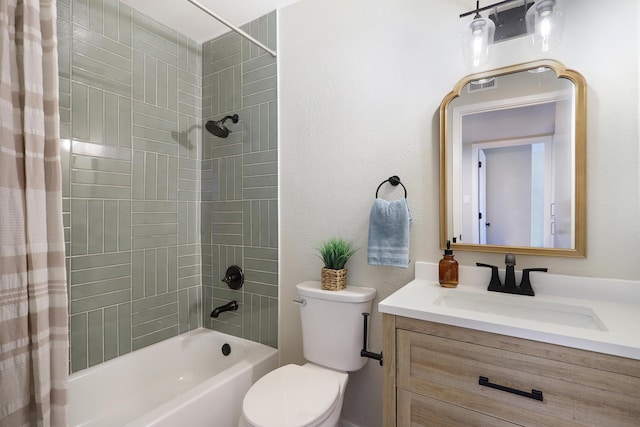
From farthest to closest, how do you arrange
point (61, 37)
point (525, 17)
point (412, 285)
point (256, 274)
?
point (256, 274)
point (61, 37)
point (412, 285)
point (525, 17)

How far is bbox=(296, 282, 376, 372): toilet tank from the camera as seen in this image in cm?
147

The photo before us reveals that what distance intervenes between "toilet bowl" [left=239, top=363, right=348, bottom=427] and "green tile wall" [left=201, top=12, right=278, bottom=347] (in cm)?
56

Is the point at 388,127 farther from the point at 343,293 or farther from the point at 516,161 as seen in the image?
the point at 343,293

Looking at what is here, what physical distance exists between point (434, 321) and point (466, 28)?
1214mm

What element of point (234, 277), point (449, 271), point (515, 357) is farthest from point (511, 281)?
point (234, 277)

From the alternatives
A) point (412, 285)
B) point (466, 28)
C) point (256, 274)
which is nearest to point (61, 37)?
point (256, 274)

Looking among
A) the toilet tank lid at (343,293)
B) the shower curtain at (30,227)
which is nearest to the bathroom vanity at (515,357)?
the toilet tank lid at (343,293)

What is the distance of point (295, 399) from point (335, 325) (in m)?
0.39

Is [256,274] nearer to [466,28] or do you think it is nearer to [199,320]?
[199,320]

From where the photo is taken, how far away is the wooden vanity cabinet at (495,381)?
0.76 m

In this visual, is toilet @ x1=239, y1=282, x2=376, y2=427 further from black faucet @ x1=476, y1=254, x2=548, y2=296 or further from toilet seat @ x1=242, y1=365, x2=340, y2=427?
black faucet @ x1=476, y1=254, x2=548, y2=296

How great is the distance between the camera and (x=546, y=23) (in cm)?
116

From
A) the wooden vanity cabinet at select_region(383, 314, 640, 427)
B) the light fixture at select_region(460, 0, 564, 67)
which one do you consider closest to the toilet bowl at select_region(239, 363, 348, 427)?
the wooden vanity cabinet at select_region(383, 314, 640, 427)

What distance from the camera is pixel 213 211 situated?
2146 millimetres
